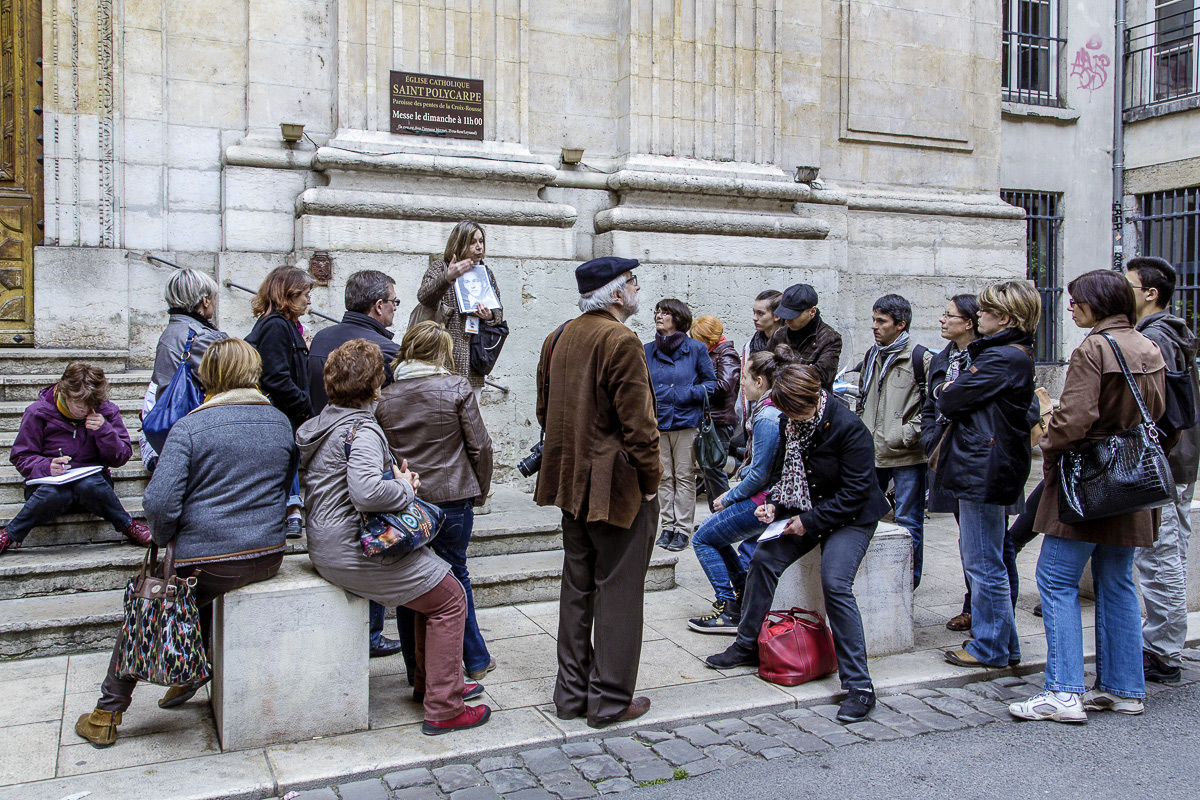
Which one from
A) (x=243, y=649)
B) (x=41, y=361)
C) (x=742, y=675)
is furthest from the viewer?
(x=41, y=361)

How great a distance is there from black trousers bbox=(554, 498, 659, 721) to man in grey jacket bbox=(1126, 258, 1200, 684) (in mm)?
2620

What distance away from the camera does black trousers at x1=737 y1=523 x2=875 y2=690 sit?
4.45 meters

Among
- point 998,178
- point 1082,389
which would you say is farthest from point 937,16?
point 1082,389

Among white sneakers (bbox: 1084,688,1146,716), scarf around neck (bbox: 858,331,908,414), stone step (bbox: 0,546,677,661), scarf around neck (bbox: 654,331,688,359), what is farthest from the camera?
scarf around neck (bbox: 654,331,688,359)

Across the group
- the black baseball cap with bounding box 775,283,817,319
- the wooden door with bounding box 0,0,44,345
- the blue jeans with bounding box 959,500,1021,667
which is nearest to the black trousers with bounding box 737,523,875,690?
the blue jeans with bounding box 959,500,1021,667

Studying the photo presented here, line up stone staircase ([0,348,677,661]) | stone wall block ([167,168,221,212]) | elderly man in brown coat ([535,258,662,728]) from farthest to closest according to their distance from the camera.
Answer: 1. stone wall block ([167,168,221,212])
2. stone staircase ([0,348,677,661])
3. elderly man in brown coat ([535,258,662,728])

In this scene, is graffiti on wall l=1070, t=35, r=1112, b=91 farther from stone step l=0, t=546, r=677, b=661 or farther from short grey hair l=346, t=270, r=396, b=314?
short grey hair l=346, t=270, r=396, b=314

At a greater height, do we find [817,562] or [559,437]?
[559,437]

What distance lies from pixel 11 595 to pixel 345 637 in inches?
87.5

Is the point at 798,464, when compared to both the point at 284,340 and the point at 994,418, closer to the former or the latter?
the point at 994,418

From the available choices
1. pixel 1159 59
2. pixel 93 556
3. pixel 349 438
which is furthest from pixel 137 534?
pixel 1159 59

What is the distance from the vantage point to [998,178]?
11133 mm

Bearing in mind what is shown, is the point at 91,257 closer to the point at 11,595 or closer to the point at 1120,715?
the point at 11,595

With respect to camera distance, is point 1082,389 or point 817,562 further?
point 817,562
